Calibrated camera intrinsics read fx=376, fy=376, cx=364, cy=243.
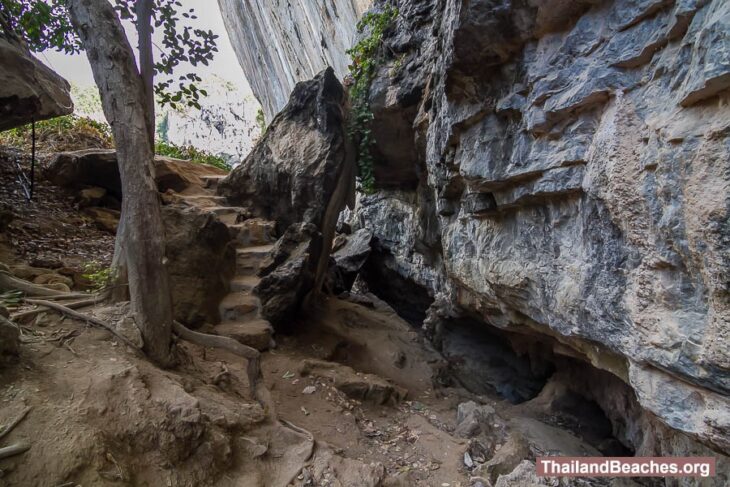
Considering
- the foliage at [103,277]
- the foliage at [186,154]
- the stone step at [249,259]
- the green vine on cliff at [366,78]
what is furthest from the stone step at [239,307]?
the foliage at [186,154]

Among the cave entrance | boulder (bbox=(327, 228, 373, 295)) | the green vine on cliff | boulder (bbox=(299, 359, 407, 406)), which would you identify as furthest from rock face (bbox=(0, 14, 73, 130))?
the cave entrance

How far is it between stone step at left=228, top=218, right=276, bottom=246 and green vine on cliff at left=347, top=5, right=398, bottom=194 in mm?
2693

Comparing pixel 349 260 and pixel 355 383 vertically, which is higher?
pixel 349 260

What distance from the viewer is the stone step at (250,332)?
5.62 metres

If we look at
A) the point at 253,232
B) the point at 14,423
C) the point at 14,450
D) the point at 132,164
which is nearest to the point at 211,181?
the point at 253,232

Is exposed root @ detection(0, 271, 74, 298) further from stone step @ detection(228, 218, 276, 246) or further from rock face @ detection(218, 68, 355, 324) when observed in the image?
stone step @ detection(228, 218, 276, 246)

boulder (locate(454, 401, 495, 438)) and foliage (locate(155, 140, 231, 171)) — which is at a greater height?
foliage (locate(155, 140, 231, 171))

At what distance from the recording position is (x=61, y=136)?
30.7 feet

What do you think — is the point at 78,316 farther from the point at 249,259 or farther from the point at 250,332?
the point at 249,259

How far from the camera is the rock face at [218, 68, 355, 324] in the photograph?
748 centimetres

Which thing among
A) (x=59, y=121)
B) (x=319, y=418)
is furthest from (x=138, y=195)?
(x=59, y=121)

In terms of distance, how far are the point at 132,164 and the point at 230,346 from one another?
2.24 metres

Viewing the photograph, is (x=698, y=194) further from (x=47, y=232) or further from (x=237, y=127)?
(x=237, y=127)

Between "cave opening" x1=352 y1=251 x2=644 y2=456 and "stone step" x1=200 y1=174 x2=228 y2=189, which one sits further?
"stone step" x1=200 y1=174 x2=228 y2=189
